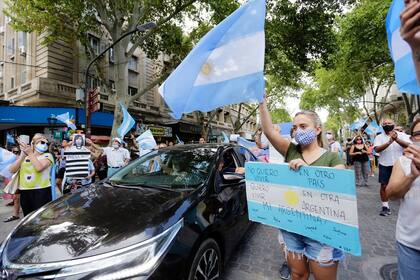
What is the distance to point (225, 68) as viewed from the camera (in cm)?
265

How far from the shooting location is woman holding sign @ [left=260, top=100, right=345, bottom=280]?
2.10 meters

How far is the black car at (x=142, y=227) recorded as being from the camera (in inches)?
80.9

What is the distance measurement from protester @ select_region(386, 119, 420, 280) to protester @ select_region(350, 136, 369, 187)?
742 cm

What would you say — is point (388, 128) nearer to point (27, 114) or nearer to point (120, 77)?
point (120, 77)

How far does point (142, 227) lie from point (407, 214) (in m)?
1.87

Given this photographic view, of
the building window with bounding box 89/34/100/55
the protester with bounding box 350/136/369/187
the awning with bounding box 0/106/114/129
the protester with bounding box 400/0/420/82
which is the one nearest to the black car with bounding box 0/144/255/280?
the protester with bounding box 400/0/420/82

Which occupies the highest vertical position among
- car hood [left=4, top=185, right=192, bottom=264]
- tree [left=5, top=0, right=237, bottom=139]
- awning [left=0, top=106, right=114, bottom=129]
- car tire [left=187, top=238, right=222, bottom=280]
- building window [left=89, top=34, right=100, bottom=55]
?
building window [left=89, top=34, right=100, bottom=55]

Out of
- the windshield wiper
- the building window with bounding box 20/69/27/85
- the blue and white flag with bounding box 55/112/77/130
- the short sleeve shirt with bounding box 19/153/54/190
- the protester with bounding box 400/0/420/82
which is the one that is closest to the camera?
the protester with bounding box 400/0/420/82

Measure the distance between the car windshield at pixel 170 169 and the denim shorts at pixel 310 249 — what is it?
45.5 inches

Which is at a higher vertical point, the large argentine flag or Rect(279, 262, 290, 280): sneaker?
the large argentine flag

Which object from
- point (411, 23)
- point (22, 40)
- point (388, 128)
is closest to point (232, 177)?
point (411, 23)

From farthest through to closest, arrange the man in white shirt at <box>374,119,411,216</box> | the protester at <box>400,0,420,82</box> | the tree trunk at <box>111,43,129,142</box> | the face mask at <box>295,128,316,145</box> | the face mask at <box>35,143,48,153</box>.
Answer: the tree trunk at <box>111,43,129,142</box> < the man in white shirt at <box>374,119,411,216</box> < the face mask at <box>35,143,48,153</box> < the face mask at <box>295,128,316,145</box> < the protester at <box>400,0,420,82</box>

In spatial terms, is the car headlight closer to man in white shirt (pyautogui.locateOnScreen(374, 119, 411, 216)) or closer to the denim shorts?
the denim shorts

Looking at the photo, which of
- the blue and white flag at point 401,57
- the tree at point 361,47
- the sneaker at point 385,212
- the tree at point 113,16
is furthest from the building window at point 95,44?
the blue and white flag at point 401,57
